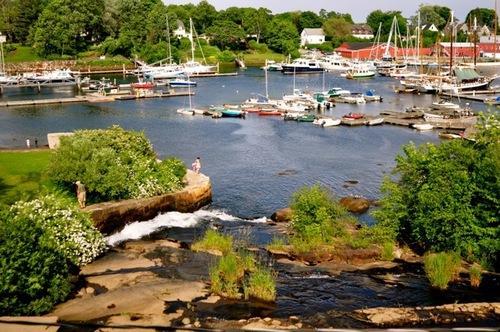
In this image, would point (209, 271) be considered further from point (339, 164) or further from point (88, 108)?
point (88, 108)

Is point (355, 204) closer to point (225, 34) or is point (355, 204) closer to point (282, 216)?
point (282, 216)

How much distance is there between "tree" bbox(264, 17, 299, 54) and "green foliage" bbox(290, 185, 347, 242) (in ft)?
472

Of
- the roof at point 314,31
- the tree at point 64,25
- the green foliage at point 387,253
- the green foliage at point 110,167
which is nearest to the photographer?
the green foliage at point 387,253

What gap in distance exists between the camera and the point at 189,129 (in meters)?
67.2

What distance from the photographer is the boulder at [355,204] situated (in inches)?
1476

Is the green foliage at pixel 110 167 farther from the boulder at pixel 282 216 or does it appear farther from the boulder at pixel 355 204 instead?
the boulder at pixel 355 204

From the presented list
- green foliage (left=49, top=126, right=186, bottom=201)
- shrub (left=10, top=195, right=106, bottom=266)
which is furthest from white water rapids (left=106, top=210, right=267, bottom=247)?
shrub (left=10, top=195, right=106, bottom=266)

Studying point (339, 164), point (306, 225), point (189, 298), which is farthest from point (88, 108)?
point (189, 298)

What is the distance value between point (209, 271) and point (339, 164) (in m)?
29.3

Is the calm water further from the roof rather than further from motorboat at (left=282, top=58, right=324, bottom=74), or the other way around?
the roof

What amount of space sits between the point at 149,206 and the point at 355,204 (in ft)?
45.5

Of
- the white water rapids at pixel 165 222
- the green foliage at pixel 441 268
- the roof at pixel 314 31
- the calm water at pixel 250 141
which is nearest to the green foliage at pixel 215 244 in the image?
the white water rapids at pixel 165 222

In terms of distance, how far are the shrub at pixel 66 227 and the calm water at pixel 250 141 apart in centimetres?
1279

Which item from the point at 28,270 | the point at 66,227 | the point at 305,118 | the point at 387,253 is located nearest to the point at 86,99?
the point at 305,118
